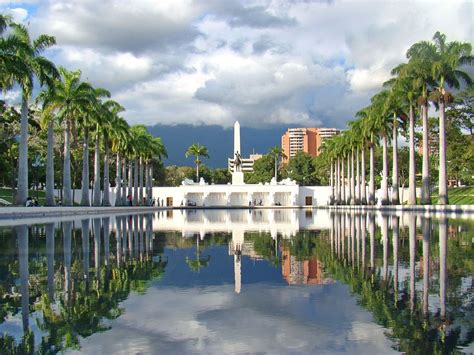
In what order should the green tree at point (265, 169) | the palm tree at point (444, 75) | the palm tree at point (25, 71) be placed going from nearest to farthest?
the palm tree at point (25, 71)
the palm tree at point (444, 75)
the green tree at point (265, 169)

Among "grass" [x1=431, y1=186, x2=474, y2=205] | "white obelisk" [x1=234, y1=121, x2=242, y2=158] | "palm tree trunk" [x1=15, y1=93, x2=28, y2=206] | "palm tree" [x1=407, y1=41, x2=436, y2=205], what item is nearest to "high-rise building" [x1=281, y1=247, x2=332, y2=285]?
"palm tree trunk" [x1=15, y1=93, x2=28, y2=206]

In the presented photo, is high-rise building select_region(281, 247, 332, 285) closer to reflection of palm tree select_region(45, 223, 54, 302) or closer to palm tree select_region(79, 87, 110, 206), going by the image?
reflection of palm tree select_region(45, 223, 54, 302)

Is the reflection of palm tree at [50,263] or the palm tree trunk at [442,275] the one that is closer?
the palm tree trunk at [442,275]

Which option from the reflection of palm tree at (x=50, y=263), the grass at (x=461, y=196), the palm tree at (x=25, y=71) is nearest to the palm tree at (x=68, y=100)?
the palm tree at (x=25, y=71)

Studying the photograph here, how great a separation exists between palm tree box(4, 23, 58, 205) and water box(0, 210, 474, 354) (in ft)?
76.8

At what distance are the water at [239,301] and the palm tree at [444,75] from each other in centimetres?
3272

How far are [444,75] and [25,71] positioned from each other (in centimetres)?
3182

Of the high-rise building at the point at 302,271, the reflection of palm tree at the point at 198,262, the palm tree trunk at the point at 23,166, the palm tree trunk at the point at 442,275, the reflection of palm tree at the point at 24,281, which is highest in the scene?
the palm tree trunk at the point at 23,166

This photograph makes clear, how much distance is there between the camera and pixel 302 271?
37.1 feet

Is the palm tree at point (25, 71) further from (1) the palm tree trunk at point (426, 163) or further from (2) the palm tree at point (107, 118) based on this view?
(1) the palm tree trunk at point (426, 163)

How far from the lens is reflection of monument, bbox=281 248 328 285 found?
10.0m

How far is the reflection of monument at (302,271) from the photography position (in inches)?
395

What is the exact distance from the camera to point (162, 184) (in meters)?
139

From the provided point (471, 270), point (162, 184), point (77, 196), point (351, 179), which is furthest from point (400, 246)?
point (162, 184)
